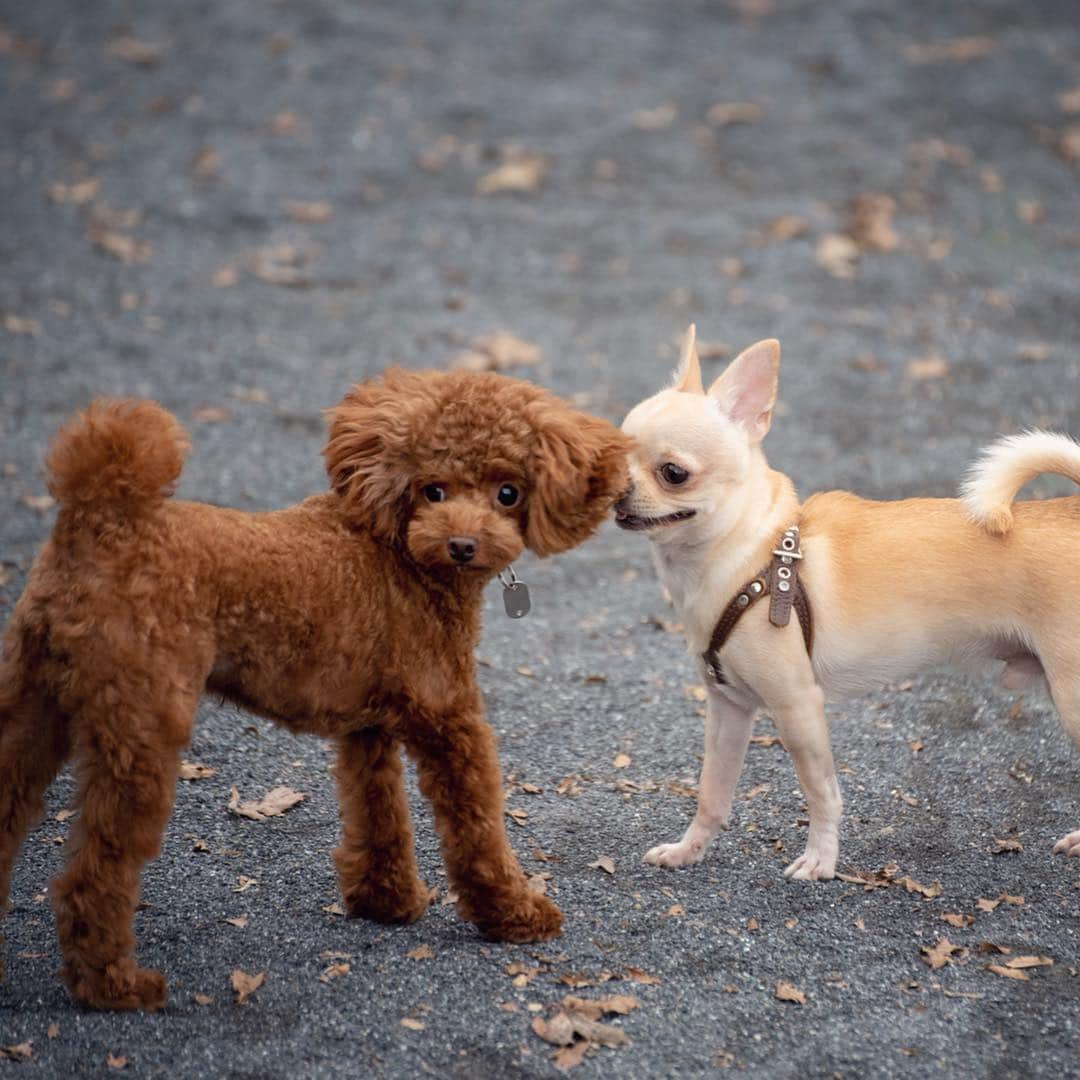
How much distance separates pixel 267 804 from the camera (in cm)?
476

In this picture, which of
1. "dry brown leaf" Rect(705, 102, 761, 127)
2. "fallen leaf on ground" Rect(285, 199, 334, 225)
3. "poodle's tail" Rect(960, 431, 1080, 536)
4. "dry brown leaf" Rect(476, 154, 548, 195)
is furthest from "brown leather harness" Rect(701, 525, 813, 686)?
"dry brown leaf" Rect(705, 102, 761, 127)

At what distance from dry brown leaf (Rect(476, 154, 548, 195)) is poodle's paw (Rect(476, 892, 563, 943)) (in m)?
9.80

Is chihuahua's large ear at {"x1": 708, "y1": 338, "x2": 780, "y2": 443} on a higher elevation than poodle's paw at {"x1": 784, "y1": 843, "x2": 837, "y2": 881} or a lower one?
higher

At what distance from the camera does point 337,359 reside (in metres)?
9.65

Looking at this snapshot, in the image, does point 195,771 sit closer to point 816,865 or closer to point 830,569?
point 816,865

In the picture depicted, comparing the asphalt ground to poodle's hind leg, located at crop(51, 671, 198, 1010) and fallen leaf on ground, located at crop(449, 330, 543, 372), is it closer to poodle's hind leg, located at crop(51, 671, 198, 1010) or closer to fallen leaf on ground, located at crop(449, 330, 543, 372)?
fallen leaf on ground, located at crop(449, 330, 543, 372)

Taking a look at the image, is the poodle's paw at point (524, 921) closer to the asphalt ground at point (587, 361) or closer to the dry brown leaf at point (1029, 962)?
the asphalt ground at point (587, 361)

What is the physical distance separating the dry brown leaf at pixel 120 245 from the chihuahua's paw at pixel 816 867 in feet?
28.1

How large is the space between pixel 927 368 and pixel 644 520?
6093mm

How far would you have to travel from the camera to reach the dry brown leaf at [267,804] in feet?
15.4

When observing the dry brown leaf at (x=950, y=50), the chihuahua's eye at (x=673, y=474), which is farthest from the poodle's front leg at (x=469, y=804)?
the dry brown leaf at (x=950, y=50)

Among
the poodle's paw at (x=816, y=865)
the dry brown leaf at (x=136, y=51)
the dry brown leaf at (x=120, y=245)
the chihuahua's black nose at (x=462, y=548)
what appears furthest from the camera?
the dry brown leaf at (x=136, y=51)

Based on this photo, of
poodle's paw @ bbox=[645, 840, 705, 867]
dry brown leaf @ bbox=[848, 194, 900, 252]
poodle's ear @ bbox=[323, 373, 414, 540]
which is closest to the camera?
poodle's ear @ bbox=[323, 373, 414, 540]

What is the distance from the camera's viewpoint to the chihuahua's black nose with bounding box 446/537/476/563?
11.2ft
